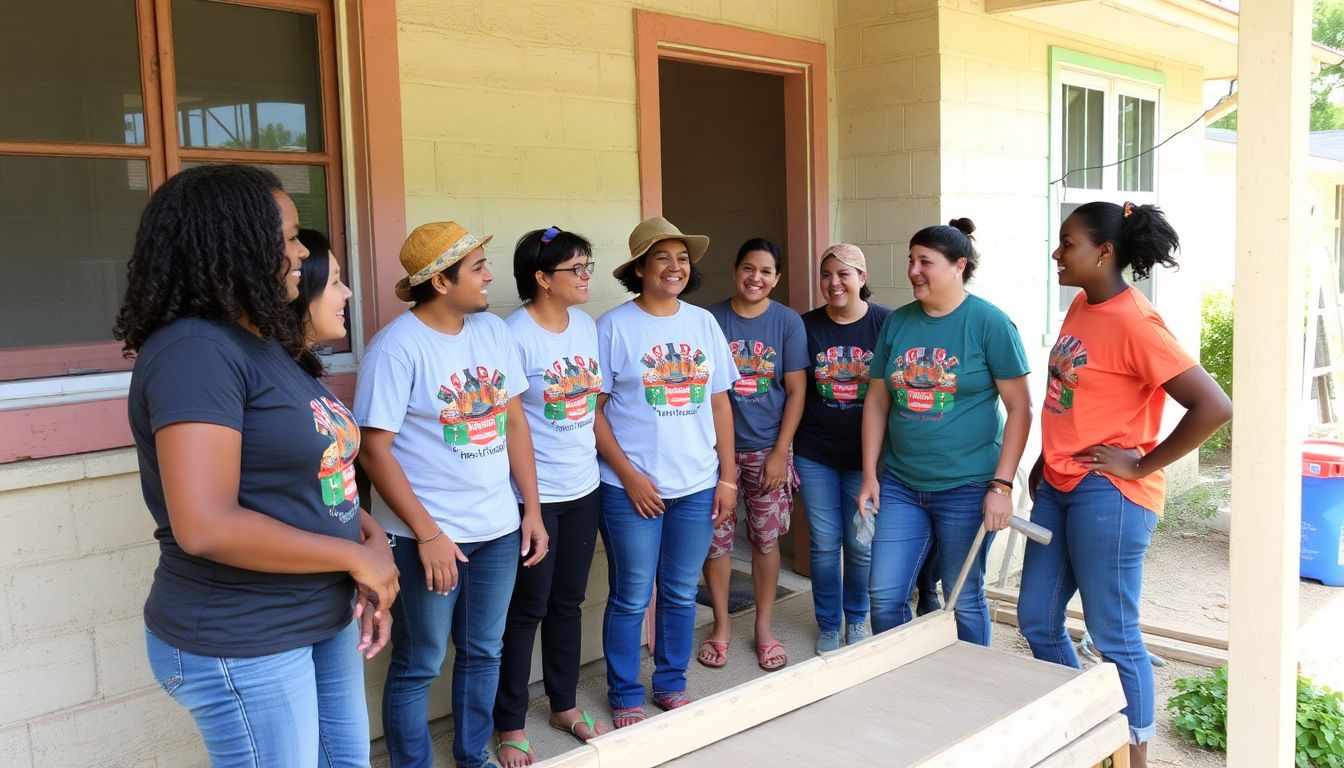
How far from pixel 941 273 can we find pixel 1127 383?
681mm

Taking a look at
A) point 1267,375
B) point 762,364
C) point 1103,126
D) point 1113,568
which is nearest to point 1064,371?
point 1113,568

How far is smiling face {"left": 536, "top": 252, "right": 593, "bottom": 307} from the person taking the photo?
3.21m

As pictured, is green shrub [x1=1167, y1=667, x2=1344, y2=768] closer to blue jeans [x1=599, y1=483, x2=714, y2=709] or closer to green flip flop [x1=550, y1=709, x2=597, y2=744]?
blue jeans [x1=599, y1=483, x2=714, y2=709]

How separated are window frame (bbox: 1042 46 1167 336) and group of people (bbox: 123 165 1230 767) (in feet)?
6.11

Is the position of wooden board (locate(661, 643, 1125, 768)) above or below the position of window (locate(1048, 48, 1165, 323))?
below

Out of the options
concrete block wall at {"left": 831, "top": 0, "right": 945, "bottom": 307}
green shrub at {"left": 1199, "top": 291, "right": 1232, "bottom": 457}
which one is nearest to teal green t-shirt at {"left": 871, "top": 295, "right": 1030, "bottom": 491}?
concrete block wall at {"left": 831, "top": 0, "right": 945, "bottom": 307}

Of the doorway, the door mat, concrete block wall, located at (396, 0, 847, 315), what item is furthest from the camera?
the doorway

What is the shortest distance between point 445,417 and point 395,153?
3.31 ft

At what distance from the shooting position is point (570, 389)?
10.7 ft

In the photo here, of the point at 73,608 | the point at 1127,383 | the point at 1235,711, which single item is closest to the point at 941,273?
the point at 1127,383

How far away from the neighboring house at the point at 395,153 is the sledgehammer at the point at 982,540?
5.61 ft

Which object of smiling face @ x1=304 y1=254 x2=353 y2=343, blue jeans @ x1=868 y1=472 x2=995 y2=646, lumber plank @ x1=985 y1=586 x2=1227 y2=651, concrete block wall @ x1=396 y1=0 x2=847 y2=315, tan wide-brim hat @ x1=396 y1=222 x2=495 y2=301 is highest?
concrete block wall @ x1=396 y1=0 x2=847 y2=315

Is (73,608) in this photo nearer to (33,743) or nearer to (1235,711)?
(33,743)

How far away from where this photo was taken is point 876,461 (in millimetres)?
3605
